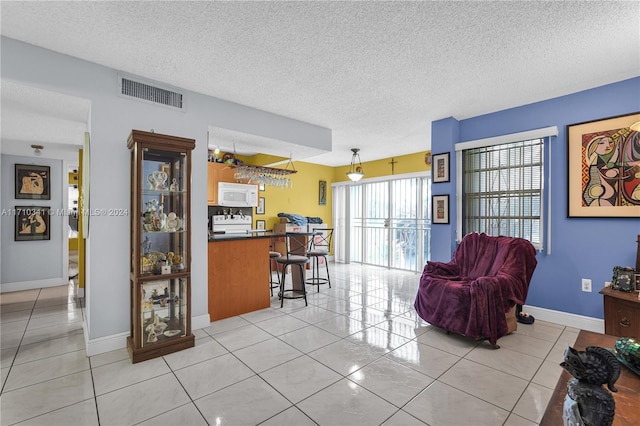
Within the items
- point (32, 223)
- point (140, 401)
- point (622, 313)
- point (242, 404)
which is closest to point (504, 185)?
point (622, 313)

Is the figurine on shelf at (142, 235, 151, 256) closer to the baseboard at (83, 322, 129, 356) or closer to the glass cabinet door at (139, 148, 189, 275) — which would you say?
the glass cabinet door at (139, 148, 189, 275)

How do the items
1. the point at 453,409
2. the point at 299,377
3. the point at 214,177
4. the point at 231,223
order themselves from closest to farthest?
1. the point at 453,409
2. the point at 299,377
3. the point at 214,177
4. the point at 231,223

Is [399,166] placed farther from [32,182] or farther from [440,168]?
[32,182]

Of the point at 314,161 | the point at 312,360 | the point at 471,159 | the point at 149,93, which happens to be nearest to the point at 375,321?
the point at 312,360

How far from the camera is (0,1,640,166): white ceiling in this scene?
1.91m

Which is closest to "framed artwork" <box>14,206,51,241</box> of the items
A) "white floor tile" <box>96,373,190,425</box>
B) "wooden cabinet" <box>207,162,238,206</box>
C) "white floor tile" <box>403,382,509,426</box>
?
"wooden cabinet" <box>207,162,238,206</box>

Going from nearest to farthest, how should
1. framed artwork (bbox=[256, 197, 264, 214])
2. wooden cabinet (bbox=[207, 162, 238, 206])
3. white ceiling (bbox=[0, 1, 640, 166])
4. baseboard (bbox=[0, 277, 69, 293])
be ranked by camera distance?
white ceiling (bbox=[0, 1, 640, 166]), baseboard (bbox=[0, 277, 69, 293]), wooden cabinet (bbox=[207, 162, 238, 206]), framed artwork (bbox=[256, 197, 264, 214])

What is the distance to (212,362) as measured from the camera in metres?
2.40

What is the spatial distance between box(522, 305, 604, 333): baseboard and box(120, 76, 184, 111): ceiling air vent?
14.9 ft

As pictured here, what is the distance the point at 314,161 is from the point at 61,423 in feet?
20.1

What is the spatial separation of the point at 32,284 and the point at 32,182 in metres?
1.70

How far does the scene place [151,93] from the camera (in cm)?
287

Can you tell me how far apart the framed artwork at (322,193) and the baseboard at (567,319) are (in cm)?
494

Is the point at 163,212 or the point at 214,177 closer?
the point at 163,212
